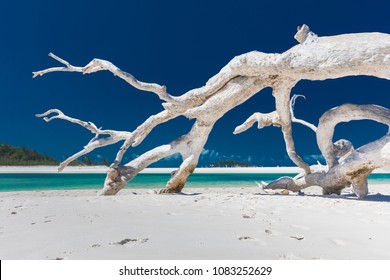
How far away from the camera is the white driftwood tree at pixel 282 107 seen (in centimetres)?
550

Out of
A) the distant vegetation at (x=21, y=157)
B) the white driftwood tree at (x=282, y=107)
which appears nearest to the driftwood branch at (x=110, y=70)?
the white driftwood tree at (x=282, y=107)

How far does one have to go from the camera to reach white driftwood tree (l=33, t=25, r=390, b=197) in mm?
5496

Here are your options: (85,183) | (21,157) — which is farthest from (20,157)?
(85,183)

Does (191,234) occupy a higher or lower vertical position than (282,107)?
lower

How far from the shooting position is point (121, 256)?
6.88 ft

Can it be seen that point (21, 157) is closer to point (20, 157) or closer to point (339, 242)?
point (20, 157)

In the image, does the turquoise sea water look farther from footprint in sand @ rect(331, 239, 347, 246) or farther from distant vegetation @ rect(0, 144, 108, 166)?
distant vegetation @ rect(0, 144, 108, 166)

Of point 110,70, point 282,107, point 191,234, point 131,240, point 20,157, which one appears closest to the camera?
point 131,240

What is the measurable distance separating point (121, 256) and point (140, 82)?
5263 mm

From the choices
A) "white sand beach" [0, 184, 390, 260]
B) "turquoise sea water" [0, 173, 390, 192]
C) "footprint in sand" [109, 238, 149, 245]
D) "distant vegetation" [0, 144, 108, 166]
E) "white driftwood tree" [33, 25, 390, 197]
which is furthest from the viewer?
"distant vegetation" [0, 144, 108, 166]

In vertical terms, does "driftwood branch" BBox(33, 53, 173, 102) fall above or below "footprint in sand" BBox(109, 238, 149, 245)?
above

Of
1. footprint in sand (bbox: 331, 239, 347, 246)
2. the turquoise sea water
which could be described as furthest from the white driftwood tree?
the turquoise sea water

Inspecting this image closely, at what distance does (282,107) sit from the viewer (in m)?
7.30

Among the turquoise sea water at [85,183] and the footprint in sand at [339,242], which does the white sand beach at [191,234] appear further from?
the turquoise sea water at [85,183]
